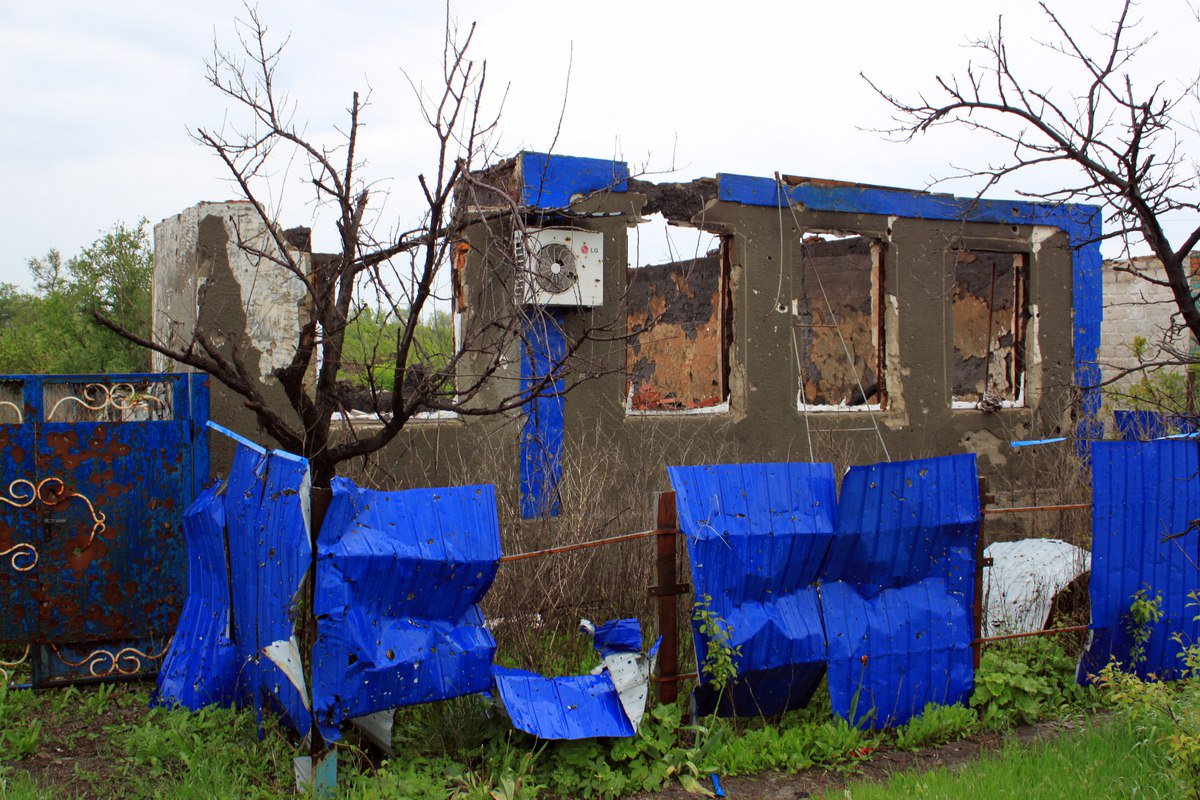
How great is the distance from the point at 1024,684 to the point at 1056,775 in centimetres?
101

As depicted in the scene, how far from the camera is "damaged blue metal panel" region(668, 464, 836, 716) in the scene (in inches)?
177

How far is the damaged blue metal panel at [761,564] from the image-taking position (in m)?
4.50

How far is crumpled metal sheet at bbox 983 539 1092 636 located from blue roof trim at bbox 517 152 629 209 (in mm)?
3988

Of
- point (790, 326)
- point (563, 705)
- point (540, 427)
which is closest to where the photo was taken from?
point (563, 705)

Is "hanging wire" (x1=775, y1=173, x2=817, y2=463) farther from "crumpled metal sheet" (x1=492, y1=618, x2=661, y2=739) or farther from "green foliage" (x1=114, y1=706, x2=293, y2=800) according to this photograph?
"green foliage" (x1=114, y1=706, x2=293, y2=800)

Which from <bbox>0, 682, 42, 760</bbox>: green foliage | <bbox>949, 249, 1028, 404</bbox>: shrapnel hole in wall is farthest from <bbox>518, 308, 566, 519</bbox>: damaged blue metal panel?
<bbox>949, 249, 1028, 404</bbox>: shrapnel hole in wall

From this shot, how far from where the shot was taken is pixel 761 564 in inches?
181

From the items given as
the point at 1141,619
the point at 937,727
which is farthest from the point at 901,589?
the point at 1141,619

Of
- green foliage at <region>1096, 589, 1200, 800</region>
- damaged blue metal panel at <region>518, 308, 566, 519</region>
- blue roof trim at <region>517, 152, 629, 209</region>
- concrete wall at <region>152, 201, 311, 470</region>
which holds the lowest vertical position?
green foliage at <region>1096, 589, 1200, 800</region>

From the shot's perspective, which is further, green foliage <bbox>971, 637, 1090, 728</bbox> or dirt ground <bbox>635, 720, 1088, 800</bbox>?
green foliage <bbox>971, 637, 1090, 728</bbox>

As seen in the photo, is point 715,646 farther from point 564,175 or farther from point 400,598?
point 564,175

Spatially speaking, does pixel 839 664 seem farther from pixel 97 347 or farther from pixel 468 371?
pixel 97 347

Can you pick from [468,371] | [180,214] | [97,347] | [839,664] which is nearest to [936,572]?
[839,664]

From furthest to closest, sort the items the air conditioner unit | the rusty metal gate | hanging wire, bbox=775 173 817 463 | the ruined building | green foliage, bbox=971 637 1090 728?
hanging wire, bbox=775 173 817 463 < the air conditioner unit < the ruined building < the rusty metal gate < green foliage, bbox=971 637 1090 728
